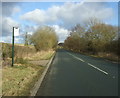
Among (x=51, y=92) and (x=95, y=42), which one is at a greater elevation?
(x=95, y=42)

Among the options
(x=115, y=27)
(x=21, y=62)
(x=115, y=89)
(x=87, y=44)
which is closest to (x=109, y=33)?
(x=115, y=27)

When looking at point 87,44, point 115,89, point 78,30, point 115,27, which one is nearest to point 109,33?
point 115,27

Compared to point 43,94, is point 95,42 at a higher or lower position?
higher

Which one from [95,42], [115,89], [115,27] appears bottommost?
[115,89]

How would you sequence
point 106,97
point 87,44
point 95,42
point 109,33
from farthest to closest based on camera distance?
point 87,44, point 95,42, point 109,33, point 106,97

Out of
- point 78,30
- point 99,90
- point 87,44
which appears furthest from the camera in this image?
point 78,30

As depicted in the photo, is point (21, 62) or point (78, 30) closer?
point (21, 62)

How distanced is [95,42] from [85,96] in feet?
134

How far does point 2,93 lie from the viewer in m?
6.17

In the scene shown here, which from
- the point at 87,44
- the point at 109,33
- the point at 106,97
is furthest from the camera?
the point at 87,44

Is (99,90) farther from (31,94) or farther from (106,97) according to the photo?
(31,94)

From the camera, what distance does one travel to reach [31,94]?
20.1ft

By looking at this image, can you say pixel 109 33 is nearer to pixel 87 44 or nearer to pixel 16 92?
pixel 87 44

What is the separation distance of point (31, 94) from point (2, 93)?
1042 mm
